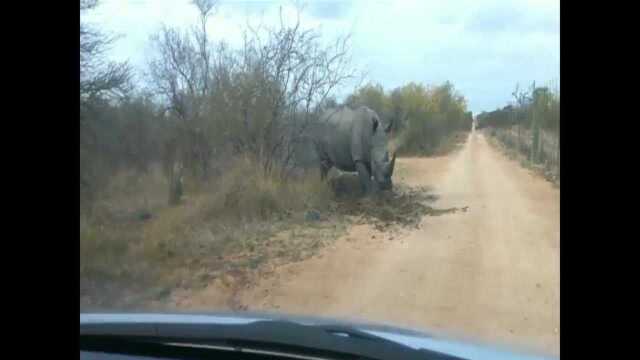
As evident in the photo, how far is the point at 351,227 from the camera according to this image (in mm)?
3766

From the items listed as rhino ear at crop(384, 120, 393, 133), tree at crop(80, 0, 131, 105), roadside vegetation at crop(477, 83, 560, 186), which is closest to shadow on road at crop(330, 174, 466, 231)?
rhino ear at crop(384, 120, 393, 133)

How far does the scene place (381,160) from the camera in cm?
388

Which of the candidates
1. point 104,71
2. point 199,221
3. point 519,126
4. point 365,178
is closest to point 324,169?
point 365,178

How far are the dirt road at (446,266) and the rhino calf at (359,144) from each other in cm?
11

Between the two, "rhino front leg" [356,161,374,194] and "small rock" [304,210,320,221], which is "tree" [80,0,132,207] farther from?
"rhino front leg" [356,161,374,194]

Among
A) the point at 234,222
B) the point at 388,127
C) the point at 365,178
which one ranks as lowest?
the point at 234,222

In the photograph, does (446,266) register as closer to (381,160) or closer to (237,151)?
(381,160)

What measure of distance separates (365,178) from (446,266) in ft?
2.25

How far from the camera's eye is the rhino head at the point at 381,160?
3.73 metres

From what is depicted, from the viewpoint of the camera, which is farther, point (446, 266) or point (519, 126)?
point (446, 266)

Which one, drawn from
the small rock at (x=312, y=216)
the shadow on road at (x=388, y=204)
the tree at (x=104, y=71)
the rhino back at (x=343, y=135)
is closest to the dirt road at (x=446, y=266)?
the shadow on road at (x=388, y=204)

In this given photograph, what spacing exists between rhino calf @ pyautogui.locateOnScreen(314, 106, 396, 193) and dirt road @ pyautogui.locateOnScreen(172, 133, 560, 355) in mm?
111
